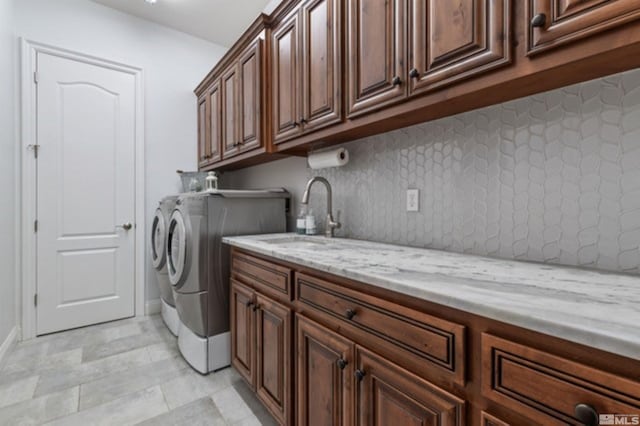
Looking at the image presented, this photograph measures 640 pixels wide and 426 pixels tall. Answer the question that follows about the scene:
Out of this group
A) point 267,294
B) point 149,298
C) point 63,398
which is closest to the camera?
point 267,294

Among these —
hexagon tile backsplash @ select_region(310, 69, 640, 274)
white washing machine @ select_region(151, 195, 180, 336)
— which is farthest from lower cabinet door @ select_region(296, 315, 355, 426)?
white washing machine @ select_region(151, 195, 180, 336)

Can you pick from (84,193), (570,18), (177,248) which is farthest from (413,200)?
(84,193)

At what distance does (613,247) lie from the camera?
96 cm

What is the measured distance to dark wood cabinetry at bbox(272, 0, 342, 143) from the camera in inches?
60.0

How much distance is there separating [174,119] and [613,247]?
3593mm

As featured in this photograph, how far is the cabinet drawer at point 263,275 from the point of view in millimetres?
1371

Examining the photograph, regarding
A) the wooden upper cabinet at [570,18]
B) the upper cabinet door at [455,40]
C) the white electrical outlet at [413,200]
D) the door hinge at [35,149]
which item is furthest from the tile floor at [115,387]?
the wooden upper cabinet at [570,18]

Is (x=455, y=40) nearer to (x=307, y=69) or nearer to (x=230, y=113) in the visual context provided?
(x=307, y=69)

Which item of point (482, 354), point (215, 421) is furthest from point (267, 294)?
point (482, 354)

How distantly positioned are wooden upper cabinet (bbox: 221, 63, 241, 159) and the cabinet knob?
1981 millimetres

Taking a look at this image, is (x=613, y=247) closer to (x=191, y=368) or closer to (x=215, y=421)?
(x=215, y=421)

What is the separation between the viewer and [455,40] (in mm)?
1022

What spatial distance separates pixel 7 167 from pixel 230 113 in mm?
1738

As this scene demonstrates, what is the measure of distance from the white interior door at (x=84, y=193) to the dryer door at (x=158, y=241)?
0.23 m
